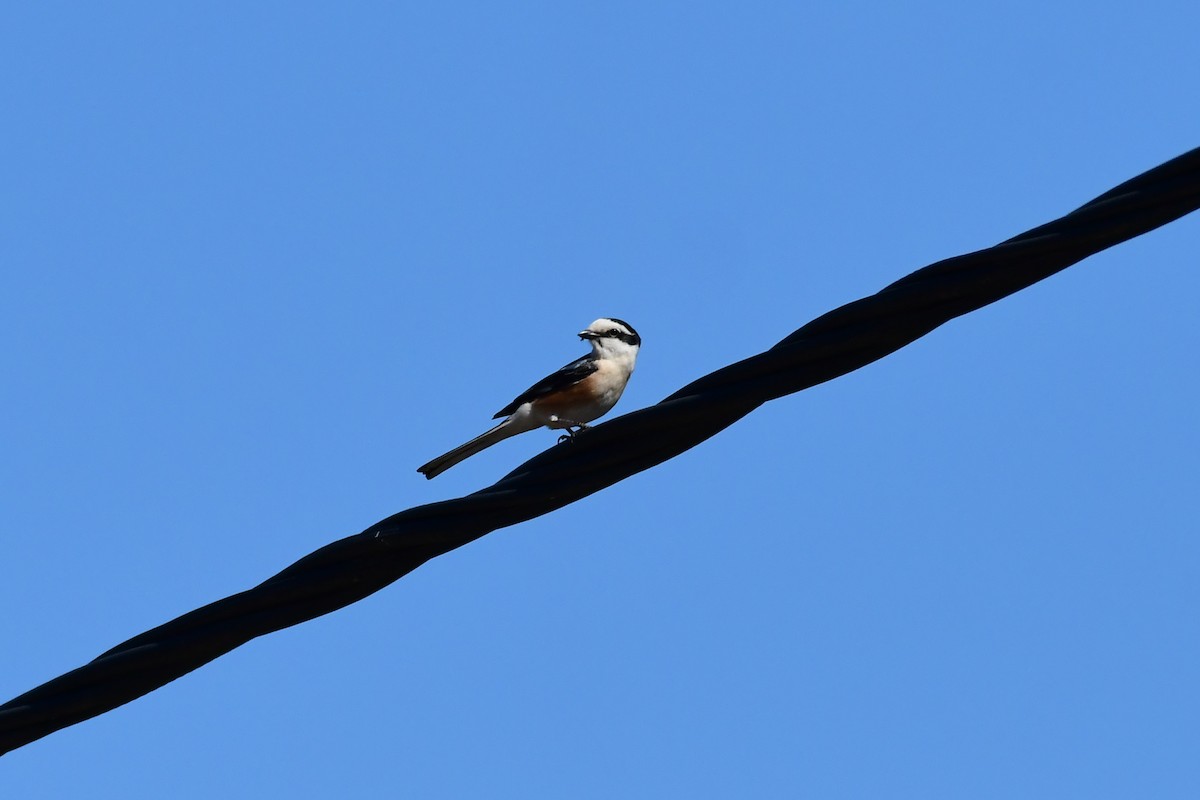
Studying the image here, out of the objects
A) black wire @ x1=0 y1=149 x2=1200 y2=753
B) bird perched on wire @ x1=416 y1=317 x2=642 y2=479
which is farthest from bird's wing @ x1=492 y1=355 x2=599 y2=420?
black wire @ x1=0 y1=149 x2=1200 y2=753

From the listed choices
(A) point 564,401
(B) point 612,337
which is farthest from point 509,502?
(B) point 612,337

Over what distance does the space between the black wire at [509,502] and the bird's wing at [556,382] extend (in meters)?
5.60

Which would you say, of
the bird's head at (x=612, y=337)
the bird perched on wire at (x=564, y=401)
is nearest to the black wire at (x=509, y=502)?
the bird perched on wire at (x=564, y=401)

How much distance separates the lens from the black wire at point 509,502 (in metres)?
4.73

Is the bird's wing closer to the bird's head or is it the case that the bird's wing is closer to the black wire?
the bird's head

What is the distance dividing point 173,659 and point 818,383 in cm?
208

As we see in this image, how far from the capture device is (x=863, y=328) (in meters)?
4.74

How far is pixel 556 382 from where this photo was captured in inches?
421

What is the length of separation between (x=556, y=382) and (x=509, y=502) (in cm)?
578

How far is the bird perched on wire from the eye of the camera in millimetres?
10539

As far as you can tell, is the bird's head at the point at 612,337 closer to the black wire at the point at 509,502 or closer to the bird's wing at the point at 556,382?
the bird's wing at the point at 556,382

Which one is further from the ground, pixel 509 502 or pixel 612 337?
pixel 612 337

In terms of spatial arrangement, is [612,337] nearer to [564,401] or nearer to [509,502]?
[564,401]

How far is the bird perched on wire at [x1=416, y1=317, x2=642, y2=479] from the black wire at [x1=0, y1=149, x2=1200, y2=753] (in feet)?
17.6
